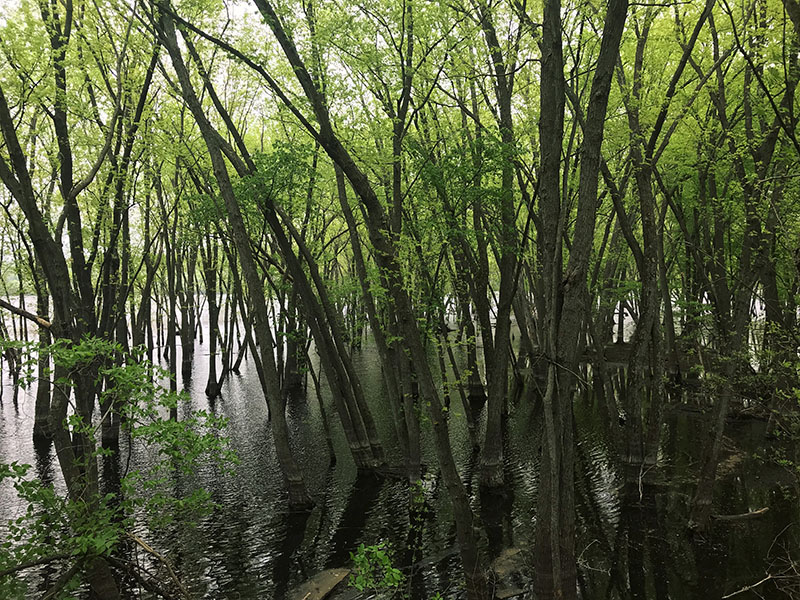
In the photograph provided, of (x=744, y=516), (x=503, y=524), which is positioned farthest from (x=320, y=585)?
(x=744, y=516)

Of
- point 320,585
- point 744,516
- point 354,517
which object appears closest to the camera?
point 320,585

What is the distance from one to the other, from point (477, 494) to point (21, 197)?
30.8 feet

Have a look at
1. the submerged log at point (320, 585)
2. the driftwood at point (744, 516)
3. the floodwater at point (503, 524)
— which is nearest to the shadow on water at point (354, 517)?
the floodwater at point (503, 524)

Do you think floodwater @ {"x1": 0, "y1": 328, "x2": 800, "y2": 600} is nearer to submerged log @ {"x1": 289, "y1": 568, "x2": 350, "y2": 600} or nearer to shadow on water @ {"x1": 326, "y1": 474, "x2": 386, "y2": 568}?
shadow on water @ {"x1": 326, "y1": 474, "x2": 386, "y2": 568}

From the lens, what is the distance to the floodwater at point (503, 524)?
8.12m

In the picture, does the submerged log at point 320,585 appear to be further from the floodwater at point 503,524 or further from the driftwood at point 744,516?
the driftwood at point 744,516

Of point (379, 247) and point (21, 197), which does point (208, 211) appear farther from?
point (379, 247)

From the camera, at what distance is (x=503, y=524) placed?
33.1 ft

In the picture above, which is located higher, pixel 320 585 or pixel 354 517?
pixel 354 517

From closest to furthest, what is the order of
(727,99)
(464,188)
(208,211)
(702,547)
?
1. (702,547)
2. (464,188)
3. (208,211)
4. (727,99)

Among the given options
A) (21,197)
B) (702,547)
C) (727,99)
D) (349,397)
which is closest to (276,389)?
(349,397)

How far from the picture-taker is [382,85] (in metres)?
9.87

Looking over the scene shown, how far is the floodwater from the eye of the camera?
812cm

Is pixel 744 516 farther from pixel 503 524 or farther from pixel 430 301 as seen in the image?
pixel 430 301
